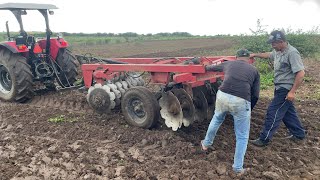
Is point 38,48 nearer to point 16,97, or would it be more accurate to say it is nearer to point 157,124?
point 16,97

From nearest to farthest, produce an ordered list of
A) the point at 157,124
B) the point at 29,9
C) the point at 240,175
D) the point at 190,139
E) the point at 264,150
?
the point at 240,175 → the point at 264,150 → the point at 190,139 → the point at 157,124 → the point at 29,9

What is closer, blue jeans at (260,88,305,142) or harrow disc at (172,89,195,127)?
blue jeans at (260,88,305,142)

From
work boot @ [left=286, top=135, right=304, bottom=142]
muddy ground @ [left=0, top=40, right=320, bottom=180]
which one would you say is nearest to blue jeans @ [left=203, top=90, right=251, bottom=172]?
muddy ground @ [left=0, top=40, right=320, bottom=180]

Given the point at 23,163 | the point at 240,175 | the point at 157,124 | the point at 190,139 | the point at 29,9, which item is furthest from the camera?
the point at 29,9

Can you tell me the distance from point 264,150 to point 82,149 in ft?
7.98

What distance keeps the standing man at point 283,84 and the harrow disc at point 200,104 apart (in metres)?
0.90

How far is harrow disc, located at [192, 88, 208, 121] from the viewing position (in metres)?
5.42

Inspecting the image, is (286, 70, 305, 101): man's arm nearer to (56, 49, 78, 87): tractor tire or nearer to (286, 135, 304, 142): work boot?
(286, 135, 304, 142): work boot

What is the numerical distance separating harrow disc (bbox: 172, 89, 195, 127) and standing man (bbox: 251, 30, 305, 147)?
3.10 feet

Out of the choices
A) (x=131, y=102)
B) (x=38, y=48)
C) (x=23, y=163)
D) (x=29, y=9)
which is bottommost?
(x=23, y=163)

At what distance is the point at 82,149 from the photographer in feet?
15.6

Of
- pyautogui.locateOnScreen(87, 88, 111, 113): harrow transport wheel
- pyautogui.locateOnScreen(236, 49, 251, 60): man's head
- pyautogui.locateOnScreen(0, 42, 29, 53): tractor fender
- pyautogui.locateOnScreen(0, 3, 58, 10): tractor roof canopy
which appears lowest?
pyautogui.locateOnScreen(87, 88, 111, 113): harrow transport wheel

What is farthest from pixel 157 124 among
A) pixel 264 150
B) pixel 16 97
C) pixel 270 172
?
pixel 16 97

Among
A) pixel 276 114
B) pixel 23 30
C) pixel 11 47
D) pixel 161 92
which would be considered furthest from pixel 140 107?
pixel 23 30
